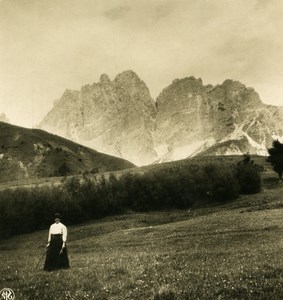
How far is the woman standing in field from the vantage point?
77.2ft

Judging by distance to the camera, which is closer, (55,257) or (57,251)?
(55,257)

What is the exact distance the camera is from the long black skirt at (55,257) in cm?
2347

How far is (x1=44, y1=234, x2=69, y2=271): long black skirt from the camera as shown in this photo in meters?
23.5

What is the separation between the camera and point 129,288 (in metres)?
16.1

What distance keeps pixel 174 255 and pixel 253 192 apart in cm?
7984

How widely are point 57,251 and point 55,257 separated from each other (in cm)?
34

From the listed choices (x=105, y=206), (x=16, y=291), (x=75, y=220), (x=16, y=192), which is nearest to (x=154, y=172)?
(x=105, y=206)

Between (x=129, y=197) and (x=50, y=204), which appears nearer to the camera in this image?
(x=50, y=204)

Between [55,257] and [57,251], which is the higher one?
[57,251]

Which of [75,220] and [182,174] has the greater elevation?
[182,174]

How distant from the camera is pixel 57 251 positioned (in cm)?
2383

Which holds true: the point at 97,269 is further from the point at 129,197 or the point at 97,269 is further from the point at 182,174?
the point at 182,174

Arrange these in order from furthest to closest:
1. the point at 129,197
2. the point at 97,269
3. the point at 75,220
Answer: the point at 129,197, the point at 75,220, the point at 97,269

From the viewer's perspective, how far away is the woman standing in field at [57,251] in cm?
2352
